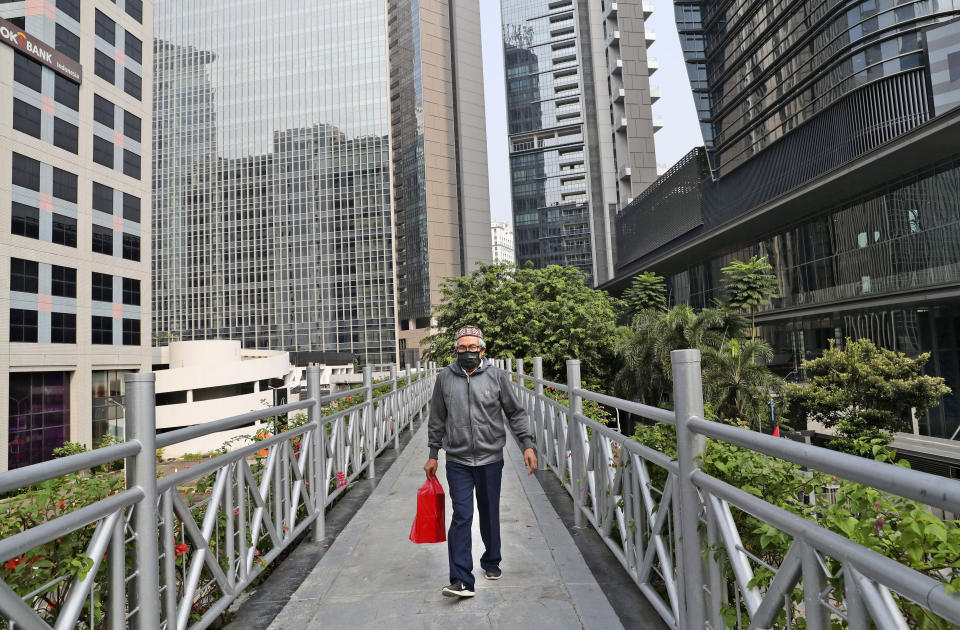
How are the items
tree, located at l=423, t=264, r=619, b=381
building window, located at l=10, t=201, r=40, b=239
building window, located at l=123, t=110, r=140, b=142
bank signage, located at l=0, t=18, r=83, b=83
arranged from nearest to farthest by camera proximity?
1. tree, located at l=423, t=264, r=619, b=381
2. bank signage, located at l=0, t=18, r=83, b=83
3. building window, located at l=10, t=201, r=40, b=239
4. building window, located at l=123, t=110, r=140, b=142

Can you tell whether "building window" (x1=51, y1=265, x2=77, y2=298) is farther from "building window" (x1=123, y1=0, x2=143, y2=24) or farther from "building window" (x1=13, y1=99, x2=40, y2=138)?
"building window" (x1=123, y1=0, x2=143, y2=24)

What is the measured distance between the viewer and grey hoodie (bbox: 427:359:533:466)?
404 centimetres

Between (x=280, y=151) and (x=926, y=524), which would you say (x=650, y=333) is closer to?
(x=926, y=524)

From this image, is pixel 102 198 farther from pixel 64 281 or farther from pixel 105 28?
pixel 105 28

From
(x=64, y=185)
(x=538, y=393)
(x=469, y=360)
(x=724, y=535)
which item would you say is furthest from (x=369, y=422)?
(x=64, y=185)

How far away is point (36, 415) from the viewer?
29969mm

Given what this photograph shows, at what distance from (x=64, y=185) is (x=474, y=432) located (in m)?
38.0

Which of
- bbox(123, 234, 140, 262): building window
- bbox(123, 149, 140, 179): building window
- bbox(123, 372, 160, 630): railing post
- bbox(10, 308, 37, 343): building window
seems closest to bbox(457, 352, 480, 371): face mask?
bbox(123, 372, 160, 630): railing post

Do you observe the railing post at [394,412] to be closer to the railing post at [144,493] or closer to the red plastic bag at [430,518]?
the red plastic bag at [430,518]

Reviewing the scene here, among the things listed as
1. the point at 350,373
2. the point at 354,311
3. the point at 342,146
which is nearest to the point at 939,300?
the point at 350,373

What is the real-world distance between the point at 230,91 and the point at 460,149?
125 feet

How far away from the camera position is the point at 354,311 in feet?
281

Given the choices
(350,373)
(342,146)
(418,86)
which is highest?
(418,86)

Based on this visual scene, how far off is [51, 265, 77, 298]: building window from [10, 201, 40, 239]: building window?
2.13 metres
